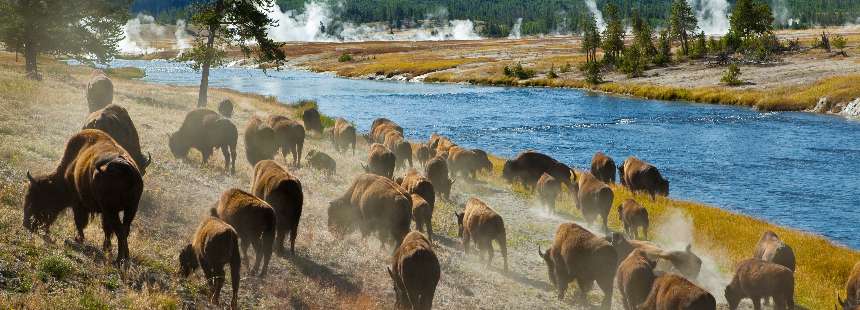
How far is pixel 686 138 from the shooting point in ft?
137

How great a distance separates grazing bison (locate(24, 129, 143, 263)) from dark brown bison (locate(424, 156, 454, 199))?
11377 mm

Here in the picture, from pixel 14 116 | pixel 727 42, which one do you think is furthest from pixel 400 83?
pixel 14 116

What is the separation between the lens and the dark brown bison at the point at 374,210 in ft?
43.2

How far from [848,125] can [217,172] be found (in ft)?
138

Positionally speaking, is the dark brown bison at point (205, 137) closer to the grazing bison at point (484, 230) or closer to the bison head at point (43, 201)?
the grazing bison at point (484, 230)

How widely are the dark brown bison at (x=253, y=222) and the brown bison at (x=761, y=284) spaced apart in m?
8.06

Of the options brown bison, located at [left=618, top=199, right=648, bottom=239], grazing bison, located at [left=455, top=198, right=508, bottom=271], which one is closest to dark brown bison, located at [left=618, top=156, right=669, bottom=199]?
brown bison, located at [left=618, top=199, right=648, bottom=239]

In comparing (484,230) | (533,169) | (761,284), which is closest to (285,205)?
(484,230)

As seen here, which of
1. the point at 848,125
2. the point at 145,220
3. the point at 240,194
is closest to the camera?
the point at 240,194

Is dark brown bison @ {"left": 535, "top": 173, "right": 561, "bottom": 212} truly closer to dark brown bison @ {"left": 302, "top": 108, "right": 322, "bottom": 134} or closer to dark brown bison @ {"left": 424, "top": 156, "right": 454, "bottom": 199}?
dark brown bison @ {"left": 424, "top": 156, "right": 454, "bottom": 199}

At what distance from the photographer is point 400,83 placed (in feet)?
300

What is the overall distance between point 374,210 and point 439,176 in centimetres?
781

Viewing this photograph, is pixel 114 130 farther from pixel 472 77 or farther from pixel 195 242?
pixel 472 77

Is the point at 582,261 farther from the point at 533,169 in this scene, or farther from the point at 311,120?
the point at 311,120
